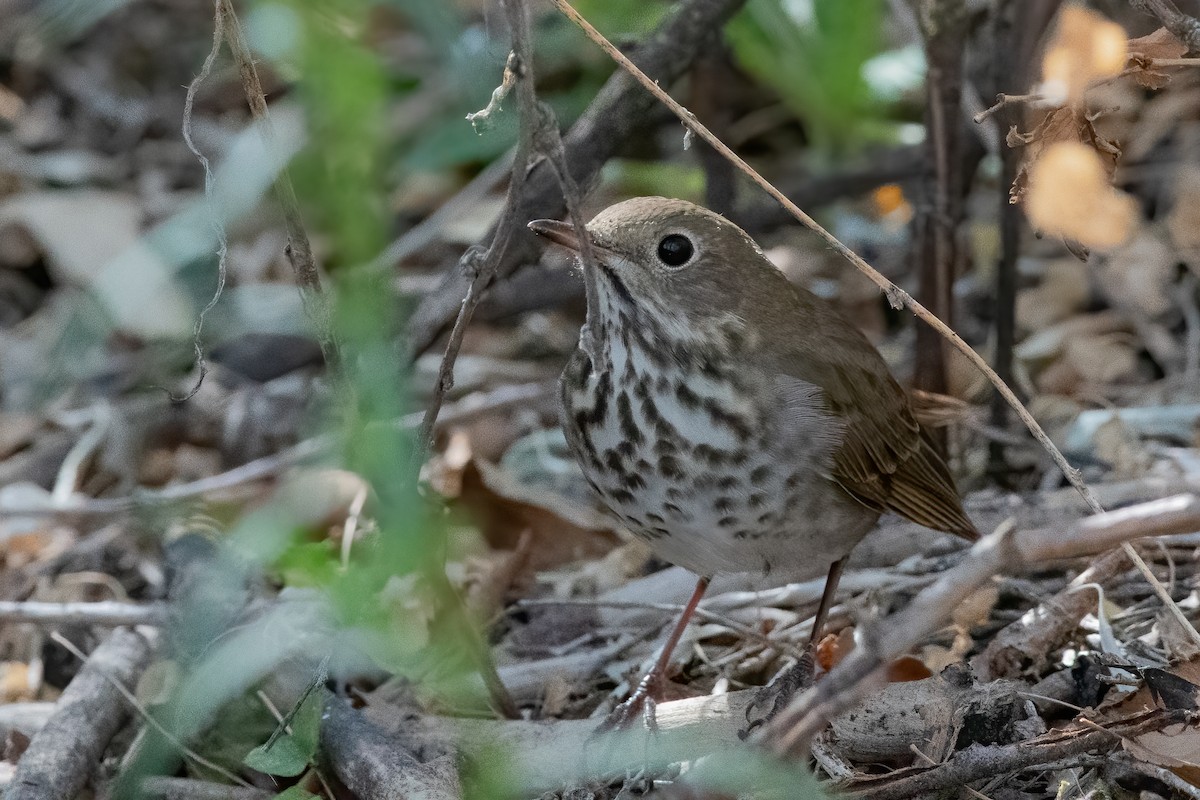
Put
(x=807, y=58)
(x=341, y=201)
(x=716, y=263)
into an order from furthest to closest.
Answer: (x=807, y=58) → (x=716, y=263) → (x=341, y=201)

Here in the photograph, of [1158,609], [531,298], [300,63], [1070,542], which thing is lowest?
[1158,609]

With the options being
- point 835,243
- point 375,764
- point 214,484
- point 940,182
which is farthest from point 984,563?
point 214,484

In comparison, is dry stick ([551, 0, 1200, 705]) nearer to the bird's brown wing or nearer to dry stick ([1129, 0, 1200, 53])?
the bird's brown wing

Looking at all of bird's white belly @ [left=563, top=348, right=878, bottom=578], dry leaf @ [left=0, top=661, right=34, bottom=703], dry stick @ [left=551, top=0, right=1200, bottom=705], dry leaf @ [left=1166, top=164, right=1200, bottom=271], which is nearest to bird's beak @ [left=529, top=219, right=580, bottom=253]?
bird's white belly @ [left=563, top=348, right=878, bottom=578]

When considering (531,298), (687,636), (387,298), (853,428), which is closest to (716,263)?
(853,428)

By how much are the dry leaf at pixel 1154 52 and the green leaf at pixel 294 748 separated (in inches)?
77.4

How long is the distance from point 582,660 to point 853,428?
3.06 ft

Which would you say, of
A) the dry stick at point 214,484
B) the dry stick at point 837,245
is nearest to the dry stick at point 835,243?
the dry stick at point 837,245

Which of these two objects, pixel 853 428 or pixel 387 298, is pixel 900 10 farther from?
pixel 387 298

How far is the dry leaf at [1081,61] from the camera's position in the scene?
2.56m

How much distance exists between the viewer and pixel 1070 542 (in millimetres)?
1702

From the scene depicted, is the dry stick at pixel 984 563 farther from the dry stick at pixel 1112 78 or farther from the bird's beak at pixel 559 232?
the bird's beak at pixel 559 232

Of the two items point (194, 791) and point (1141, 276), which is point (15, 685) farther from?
point (1141, 276)

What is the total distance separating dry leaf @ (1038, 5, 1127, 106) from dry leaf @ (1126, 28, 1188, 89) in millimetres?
28
